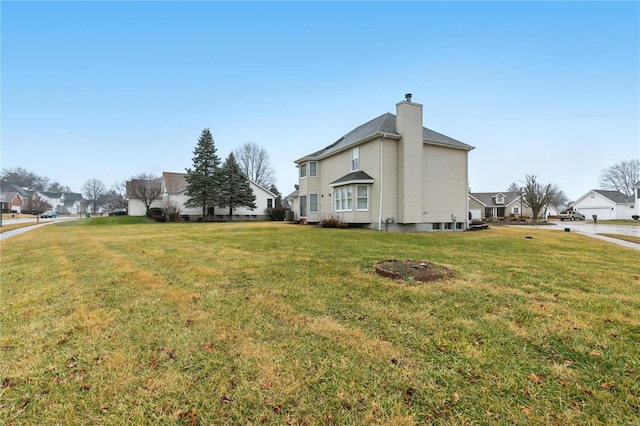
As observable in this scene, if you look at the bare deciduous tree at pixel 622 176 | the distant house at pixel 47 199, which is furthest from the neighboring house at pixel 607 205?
the distant house at pixel 47 199

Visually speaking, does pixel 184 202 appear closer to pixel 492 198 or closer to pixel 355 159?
pixel 355 159

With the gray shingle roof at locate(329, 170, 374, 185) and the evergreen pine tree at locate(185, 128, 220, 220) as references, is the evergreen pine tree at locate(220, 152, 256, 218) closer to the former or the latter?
the evergreen pine tree at locate(185, 128, 220, 220)

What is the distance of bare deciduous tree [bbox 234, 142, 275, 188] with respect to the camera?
171 feet

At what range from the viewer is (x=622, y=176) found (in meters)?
56.2

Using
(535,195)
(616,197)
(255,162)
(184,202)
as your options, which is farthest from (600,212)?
(184,202)

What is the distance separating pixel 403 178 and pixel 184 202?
87.8 ft

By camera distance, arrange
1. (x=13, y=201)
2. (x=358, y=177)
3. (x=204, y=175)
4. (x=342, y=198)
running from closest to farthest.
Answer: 1. (x=358, y=177)
2. (x=342, y=198)
3. (x=204, y=175)
4. (x=13, y=201)

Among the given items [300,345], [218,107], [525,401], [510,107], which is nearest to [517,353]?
Result: [525,401]

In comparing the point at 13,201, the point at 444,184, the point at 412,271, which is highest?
the point at 13,201

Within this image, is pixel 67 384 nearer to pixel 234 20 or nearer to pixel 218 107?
pixel 234 20

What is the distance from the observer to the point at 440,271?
19.4ft

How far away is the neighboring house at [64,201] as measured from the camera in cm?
7569

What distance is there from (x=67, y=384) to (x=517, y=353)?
4.46 meters

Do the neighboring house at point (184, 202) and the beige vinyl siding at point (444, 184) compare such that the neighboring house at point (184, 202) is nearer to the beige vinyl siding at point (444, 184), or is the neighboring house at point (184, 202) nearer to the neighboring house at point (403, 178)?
the neighboring house at point (403, 178)
